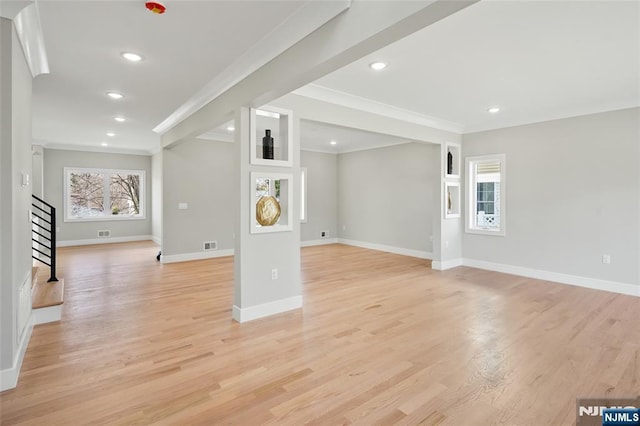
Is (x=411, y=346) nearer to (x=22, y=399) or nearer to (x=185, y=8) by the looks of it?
(x=22, y=399)

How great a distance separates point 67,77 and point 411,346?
4.47 m

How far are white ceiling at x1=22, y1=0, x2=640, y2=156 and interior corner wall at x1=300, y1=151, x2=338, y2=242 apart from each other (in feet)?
13.2

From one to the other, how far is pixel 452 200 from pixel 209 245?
201 inches

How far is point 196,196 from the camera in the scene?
715cm

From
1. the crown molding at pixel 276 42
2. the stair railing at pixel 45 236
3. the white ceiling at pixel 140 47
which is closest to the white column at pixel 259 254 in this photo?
the crown molding at pixel 276 42

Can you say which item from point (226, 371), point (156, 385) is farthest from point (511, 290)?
point (156, 385)

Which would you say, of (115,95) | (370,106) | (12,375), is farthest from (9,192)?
(370,106)

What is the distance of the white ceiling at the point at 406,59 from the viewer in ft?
7.75

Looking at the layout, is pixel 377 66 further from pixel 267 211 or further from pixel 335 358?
pixel 335 358

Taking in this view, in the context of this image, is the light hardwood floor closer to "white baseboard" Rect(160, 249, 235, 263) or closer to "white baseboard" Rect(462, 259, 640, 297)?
Answer: "white baseboard" Rect(462, 259, 640, 297)

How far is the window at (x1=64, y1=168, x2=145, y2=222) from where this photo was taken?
873 cm

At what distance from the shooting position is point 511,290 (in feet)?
15.3

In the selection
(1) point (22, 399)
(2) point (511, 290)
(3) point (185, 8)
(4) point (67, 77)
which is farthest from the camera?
(2) point (511, 290)

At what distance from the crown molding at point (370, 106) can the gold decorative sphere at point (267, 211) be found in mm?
1269
